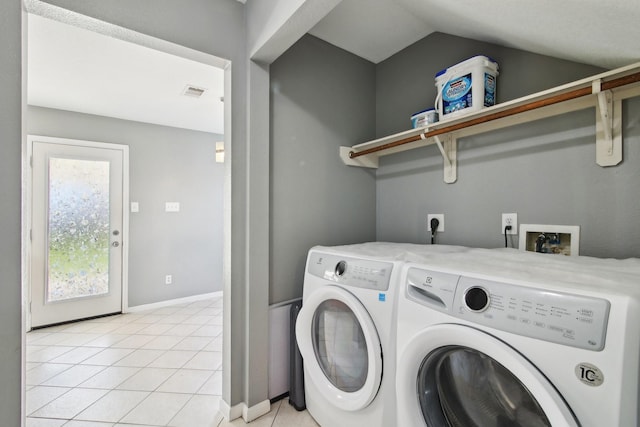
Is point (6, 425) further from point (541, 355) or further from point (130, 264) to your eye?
point (130, 264)

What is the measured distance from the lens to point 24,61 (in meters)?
1.08

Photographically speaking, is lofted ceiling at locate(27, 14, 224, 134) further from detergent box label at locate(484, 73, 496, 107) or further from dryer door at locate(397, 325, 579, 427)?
dryer door at locate(397, 325, 579, 427)

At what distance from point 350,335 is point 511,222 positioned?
41.2 inches

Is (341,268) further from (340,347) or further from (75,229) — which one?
(75,229)

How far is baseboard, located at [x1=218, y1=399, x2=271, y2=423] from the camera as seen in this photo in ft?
5.26

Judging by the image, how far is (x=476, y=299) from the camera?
852mm

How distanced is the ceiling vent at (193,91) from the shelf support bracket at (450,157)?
2.17 m

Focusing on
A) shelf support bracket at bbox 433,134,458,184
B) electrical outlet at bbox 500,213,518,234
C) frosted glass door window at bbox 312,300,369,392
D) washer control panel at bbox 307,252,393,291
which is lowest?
frosted glass door window at bbox 312,300,369,392

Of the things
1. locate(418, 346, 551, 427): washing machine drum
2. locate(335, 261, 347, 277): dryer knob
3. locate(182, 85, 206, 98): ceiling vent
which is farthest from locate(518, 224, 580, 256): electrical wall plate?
locate(182, 85, 206, 98): ceiling vent

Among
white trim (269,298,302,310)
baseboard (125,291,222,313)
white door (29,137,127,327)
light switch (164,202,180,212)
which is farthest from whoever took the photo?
light switch (164,202,180,212)

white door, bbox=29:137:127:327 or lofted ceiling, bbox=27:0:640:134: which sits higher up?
lofted ceiling, bbox=27:0:640:134

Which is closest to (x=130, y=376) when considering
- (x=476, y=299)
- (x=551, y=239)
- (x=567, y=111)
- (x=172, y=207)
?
(x=172, y=207)

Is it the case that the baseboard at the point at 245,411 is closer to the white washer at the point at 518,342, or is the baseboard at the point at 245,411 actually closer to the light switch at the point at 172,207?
the white washer at the point at 518,342

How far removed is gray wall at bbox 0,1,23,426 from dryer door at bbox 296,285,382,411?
1.10 meters
